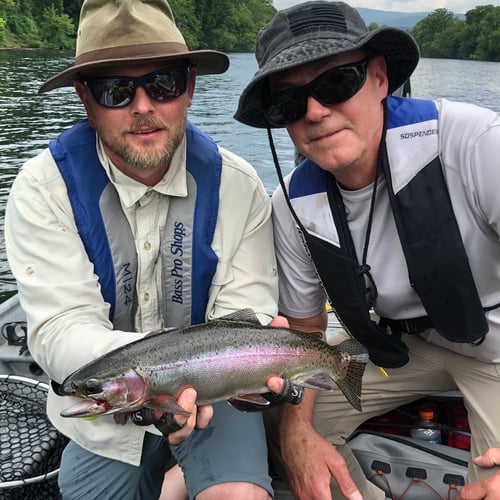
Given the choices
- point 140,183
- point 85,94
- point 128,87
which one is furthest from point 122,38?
point 140,183

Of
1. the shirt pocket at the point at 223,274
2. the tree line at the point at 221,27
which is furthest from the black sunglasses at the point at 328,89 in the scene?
the tree line at the point at 221,27

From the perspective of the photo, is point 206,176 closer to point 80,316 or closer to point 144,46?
point 144,46

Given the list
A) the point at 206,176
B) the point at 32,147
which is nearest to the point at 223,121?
the point at 32,147

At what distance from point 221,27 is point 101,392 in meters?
82.7

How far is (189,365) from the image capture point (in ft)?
8.08

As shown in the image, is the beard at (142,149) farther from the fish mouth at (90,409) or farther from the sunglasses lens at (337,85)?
the fish mouth at (90,409)

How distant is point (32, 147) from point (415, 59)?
14479mm

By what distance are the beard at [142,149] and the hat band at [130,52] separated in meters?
0.29

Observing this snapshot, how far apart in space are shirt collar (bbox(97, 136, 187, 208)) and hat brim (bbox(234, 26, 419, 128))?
0.42 m

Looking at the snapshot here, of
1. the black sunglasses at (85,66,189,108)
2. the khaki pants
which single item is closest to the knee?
the khaki pants

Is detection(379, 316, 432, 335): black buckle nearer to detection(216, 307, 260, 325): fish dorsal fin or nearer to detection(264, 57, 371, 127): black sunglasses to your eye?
detection(216, 307, 260, 325): fish dorsal fin

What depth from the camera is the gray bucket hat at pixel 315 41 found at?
2.67 meters

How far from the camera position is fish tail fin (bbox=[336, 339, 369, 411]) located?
2873mm

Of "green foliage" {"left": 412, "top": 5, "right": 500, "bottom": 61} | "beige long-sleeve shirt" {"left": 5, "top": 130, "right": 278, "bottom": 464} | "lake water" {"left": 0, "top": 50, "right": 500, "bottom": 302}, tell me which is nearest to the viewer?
"beige long-sleeve shirt" {"left": 5, "top": 130, "right": 278, "bottom": 464}
